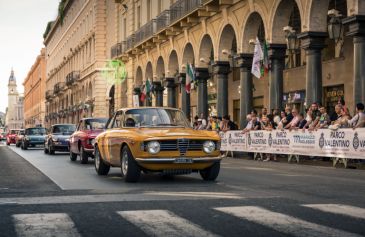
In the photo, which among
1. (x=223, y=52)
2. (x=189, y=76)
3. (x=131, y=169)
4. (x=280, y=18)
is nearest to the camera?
(x=131, y=169)

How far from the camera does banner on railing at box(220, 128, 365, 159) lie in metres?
17.8

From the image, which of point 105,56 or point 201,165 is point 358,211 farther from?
point 105,56

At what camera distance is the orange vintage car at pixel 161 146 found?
1257cm

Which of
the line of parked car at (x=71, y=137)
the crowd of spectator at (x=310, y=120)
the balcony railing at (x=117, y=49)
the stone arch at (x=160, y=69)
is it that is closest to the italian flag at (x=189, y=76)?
the crowd of spectator at (x=310, y=120)

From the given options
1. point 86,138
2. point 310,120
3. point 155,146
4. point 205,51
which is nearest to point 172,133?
point 155,146

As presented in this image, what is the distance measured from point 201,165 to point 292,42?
12979 millimetres

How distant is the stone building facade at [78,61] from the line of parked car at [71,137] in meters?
15.4

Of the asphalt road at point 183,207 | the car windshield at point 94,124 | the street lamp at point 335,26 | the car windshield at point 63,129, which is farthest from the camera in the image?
the car windshield at point 63,129

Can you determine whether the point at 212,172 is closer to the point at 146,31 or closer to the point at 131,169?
the point at 131,169

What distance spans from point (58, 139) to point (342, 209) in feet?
71.9

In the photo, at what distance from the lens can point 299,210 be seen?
8.54 m

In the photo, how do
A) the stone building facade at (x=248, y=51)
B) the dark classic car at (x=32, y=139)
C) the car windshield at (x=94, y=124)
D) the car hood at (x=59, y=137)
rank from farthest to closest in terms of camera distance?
1. the dark classic car at (x=32, y=139)
2. the car hood at (x=59, y=137)
3. the stone building facade at (x=248, y=51)
4. the car windshield at (x=94, y=124)

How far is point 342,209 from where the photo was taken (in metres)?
8.64

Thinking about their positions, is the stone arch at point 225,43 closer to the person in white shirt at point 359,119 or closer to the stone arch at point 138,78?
the person in white shirt at point 359,119
